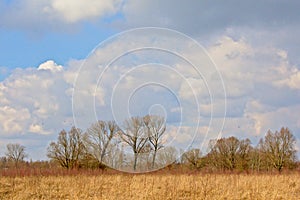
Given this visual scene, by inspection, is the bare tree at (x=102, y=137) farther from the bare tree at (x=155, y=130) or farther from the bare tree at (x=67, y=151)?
the bare tree at (x=67, y=151)

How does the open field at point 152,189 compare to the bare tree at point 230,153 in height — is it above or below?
below

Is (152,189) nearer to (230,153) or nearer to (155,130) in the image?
(155,130)

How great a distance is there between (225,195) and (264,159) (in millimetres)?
40656

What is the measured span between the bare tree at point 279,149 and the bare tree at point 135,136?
36.0m

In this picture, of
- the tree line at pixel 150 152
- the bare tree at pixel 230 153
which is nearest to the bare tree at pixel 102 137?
the tree line at pixel 150 152

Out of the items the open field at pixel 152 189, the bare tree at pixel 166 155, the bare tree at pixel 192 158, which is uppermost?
the bare tree at pixel 192 158

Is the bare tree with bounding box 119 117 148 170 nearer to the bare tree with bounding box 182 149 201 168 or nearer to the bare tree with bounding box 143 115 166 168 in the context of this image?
the bare tree with bounding box 143 115 166 168

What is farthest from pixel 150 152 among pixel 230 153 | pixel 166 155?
pixel 230 153

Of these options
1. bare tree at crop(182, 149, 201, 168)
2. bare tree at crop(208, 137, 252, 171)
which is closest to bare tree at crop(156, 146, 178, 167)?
bare tree at crop(182, 149, 201, 168)

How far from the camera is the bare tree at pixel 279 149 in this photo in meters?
54.7

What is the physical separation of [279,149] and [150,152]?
3933 cm

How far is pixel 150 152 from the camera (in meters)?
21.0

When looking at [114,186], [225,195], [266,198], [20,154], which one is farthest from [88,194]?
[20,154]

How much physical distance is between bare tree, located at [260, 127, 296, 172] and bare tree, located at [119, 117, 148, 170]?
118 ft
